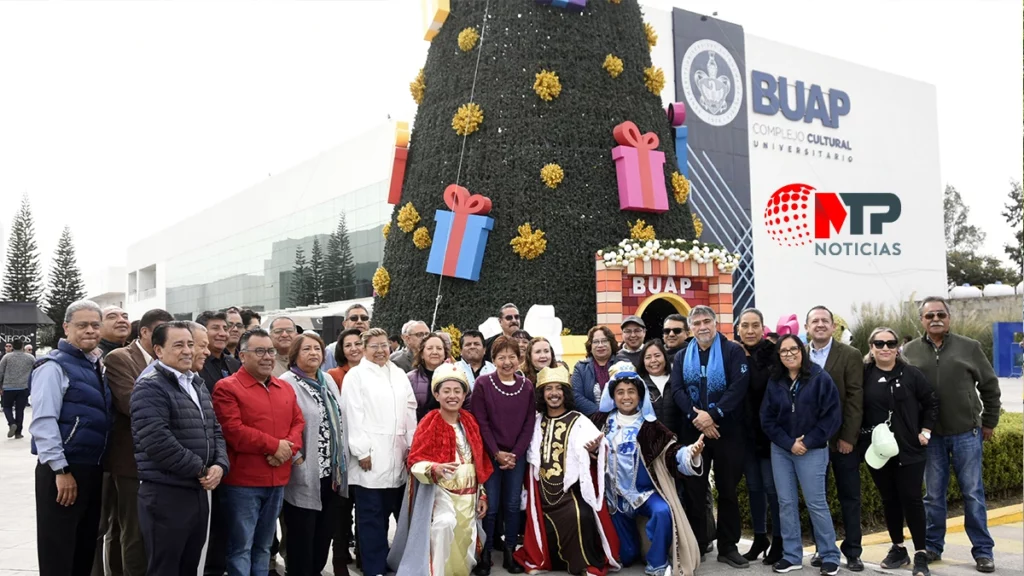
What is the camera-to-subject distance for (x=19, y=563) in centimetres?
529

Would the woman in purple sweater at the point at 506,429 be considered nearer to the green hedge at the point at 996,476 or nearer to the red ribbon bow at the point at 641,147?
the green hedge at the point at 996,476

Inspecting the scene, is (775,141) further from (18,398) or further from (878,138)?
(18,398)

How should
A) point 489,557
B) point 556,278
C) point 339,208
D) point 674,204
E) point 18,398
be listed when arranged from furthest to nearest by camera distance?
point 339,208 → point 18,398 → point 674,204 → point 556,278 → point 489,557

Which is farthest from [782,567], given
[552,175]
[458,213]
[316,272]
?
[316,272]

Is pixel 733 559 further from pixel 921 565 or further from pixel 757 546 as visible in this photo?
pixel 921 565

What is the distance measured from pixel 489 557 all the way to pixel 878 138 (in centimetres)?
2562

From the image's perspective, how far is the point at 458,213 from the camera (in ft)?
29.5

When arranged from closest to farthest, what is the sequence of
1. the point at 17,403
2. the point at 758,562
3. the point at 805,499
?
the point at 805,499 → the point at 758,562 → the point at 17,403

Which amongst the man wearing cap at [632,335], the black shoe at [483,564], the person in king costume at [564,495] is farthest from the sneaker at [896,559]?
the black shoe at [483,564]

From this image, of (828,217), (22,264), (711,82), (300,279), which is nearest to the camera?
(711,82)

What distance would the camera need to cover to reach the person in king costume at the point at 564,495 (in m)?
5.02

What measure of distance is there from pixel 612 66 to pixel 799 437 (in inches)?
230

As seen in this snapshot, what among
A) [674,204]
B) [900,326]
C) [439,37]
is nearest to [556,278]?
[674,204]

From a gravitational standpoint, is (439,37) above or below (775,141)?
below
